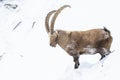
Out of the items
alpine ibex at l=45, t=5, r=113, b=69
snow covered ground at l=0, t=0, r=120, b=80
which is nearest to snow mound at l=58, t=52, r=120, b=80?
snow covered ground at l=0, t=0, r=120, b=80

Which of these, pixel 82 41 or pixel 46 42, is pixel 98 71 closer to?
pixel 82 41

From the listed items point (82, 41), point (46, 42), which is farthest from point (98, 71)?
point (46, 42)

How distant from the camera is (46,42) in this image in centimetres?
1440

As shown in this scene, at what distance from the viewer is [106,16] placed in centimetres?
1339

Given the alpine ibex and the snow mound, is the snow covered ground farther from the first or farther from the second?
the alpine ibex

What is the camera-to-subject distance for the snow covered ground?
8.66 meters

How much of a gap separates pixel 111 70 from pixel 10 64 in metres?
7.44

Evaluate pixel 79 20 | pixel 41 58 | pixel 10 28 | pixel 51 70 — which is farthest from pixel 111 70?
pixel 10 28

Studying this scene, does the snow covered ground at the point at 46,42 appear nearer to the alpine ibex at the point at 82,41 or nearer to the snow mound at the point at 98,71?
the snow mound at the point at 98,71

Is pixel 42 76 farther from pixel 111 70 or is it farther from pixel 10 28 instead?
pixel 10 28

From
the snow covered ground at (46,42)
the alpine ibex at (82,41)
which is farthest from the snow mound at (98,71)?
the alpine ibex at (82,41)

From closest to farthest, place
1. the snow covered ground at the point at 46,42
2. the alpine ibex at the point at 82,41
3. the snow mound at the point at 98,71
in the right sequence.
→ the snow mound at the point at 98,71 < the alpine ibex at the point at 82,41 < the snow covered ground at the point at 46,42

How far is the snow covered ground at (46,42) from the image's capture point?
28.4 ft

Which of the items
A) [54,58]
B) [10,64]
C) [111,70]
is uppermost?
[111,70]
